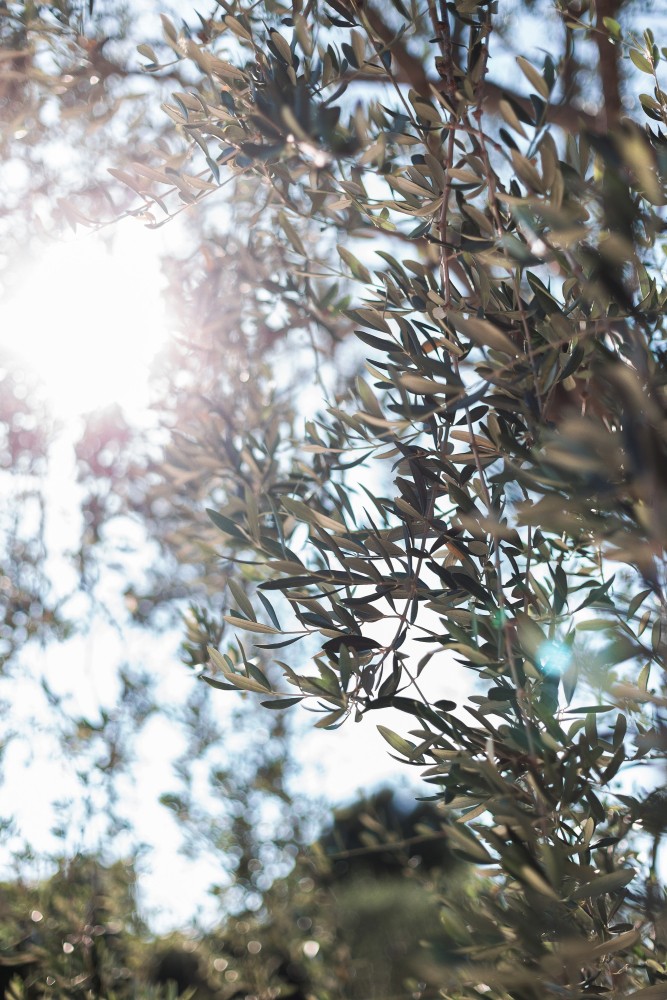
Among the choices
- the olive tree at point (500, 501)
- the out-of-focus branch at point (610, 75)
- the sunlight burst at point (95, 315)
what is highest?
the out-of-focus branch at point (610, 75)

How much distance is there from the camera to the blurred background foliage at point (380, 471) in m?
0.77

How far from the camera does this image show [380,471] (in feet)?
8.21

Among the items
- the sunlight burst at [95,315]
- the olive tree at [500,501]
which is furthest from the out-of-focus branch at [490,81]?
the sunlight burst at [95,315]

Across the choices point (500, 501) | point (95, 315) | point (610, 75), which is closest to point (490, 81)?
point (610, 75)

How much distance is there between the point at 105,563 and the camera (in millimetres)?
2795

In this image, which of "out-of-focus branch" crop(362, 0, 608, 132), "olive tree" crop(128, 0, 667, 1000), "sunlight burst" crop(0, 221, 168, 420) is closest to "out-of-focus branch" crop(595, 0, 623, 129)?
"out-of-focus branch" crop(362, 0, 608, 132)

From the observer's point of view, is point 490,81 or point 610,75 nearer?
point 610,75

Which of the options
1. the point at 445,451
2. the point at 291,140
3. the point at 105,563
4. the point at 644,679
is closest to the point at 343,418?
the point at 445,451

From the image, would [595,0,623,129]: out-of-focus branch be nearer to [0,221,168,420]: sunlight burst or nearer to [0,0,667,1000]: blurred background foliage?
[0,0,667,1000]: blurred background foliage

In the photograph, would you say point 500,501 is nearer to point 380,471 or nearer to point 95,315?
point 380,471

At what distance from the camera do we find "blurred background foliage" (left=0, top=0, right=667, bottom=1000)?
2.52 ft

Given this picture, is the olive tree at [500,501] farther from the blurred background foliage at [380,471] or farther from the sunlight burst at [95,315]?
the sunlight burst at [95,315]

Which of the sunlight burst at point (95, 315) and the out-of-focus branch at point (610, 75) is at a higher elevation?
the out-of-focus branch at point (610, 75)

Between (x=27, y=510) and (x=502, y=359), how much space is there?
7.10 ft
